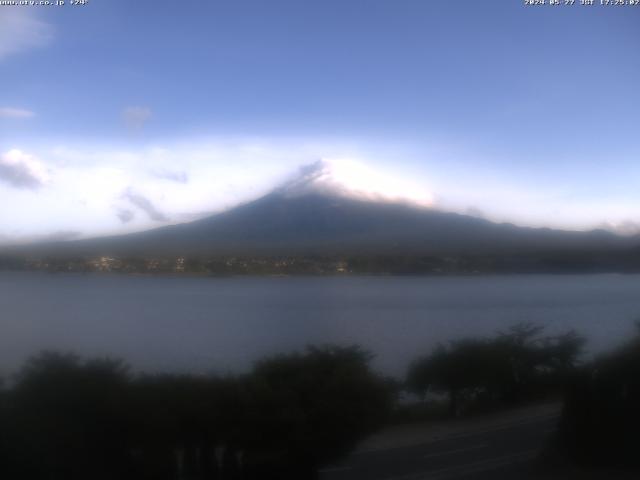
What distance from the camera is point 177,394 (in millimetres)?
7008

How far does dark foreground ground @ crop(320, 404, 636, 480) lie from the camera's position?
23.6 feet

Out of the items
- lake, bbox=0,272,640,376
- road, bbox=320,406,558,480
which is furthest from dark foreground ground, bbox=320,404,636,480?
lake, bbox=0,272,640,376

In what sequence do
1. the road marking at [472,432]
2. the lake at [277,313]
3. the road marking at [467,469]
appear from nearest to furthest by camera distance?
the road marking at [467,469]
the road marking at [472,432]
the lake at [277,313]

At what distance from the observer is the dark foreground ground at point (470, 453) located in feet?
23.6

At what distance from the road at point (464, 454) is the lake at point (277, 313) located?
1290 mm

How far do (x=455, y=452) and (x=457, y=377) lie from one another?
1.59 meters

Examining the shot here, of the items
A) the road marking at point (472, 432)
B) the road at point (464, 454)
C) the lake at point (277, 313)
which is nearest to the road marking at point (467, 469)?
the road at point (464, 454)

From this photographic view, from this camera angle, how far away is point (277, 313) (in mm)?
10305

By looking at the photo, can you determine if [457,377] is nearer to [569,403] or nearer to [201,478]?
[569,403]

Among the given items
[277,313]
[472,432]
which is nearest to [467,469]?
[472,432]

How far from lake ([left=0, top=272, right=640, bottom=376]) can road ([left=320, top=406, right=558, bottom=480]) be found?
1.29m

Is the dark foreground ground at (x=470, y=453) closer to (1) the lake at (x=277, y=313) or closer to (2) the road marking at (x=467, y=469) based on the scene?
(2) the road marking at (x=467, y=469)

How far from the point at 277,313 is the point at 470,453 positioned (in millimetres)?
3894

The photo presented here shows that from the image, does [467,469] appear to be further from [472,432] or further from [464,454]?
[472,432]
